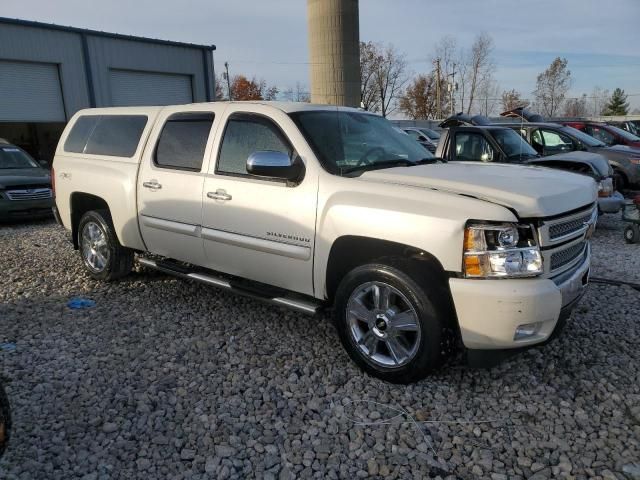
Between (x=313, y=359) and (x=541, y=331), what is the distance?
1643 millimetres

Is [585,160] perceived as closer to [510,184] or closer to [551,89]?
[510,184]

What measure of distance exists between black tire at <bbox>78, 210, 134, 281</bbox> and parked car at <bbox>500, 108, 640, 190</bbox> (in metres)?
7.60

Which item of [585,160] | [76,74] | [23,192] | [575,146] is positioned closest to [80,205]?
[23,192]

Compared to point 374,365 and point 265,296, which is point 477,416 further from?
point 265,296

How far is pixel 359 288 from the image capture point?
139 inches

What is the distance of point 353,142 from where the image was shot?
418 cm

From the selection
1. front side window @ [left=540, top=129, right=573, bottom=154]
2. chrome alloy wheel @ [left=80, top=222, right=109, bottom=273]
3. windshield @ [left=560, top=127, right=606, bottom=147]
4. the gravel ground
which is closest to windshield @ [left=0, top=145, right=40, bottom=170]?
chrome alloy wheel @ [left=80, top=222, right=109, bottom=273]

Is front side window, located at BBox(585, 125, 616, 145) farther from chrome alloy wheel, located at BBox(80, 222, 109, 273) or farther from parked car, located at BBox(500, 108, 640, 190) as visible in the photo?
chrome alloy wheel, located at BBox(80, 222, 109, 273)

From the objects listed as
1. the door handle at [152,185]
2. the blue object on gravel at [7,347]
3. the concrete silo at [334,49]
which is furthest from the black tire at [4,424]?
the concrete silo at [334,49]

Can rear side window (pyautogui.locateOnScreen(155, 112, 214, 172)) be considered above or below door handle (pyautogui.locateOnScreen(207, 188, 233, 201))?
above

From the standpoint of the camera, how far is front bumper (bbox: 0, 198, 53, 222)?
945 cm

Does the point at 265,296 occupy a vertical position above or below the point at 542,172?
below

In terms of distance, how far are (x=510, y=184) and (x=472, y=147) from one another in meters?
5.52

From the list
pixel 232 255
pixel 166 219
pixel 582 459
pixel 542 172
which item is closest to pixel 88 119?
pixel 166 219
